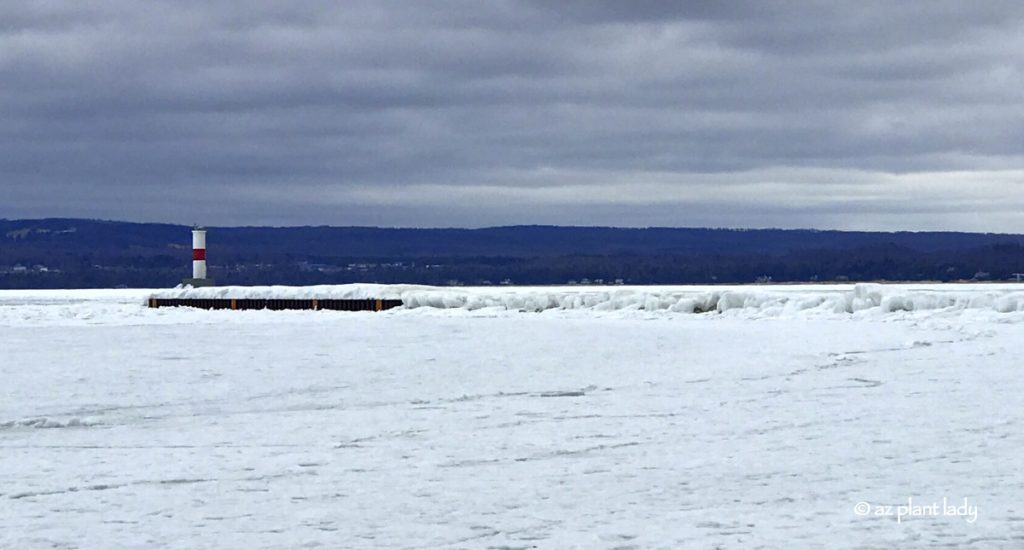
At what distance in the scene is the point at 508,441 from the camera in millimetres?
8969

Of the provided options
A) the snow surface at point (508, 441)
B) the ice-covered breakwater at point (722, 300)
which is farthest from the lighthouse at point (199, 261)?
the snow surface at point (508, 441)

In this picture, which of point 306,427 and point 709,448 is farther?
point 306,427

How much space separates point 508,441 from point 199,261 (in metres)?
44.7

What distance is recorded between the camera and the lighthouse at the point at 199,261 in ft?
168

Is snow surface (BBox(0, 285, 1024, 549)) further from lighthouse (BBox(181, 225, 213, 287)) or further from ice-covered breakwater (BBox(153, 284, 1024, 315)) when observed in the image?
lighthouse (BBox(181, 225, 213, 287))

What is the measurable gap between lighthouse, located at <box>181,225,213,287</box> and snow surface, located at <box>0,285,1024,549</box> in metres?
32.7

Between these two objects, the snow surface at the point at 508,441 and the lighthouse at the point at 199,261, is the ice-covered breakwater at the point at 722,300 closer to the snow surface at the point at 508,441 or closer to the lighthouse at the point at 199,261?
the snow surface at the point at 508,441

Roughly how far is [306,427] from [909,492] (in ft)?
14.5

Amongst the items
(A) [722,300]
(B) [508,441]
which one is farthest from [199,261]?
(B) [508,441]

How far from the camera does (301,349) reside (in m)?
16.9

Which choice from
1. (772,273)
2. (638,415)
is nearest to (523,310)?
(638,415)

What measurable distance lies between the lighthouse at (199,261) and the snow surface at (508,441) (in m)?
32.7

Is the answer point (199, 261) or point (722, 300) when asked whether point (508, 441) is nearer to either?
point (722, 300)

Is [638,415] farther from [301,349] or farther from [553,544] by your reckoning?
[301,349]
